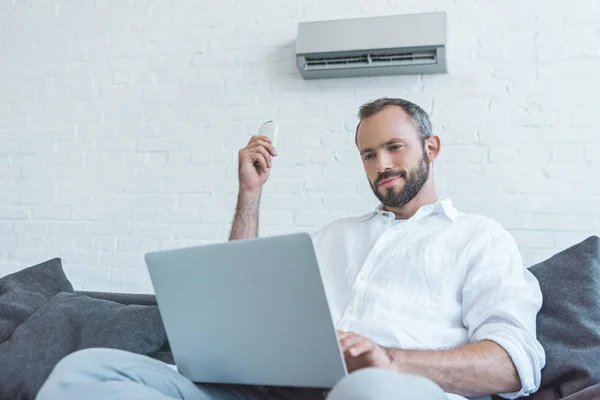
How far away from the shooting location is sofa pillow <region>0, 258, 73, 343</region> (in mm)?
2088

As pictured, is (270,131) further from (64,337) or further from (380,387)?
(380,387)

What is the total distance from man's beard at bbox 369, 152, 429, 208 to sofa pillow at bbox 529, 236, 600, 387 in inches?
15.0

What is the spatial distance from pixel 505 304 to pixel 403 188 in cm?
49

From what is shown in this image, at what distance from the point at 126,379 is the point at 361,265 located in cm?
74

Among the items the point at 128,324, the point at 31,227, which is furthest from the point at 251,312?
the point at 31,227

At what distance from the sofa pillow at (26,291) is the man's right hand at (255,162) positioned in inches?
32.0

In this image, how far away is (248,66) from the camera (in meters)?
2.65

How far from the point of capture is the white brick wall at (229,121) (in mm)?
2285

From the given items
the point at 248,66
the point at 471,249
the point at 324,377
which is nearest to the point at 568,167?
the point at 471,249

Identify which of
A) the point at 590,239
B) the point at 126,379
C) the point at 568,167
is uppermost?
the point at 568,167

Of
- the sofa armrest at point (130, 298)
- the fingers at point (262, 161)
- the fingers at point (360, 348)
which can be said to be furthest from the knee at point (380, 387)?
the sofa armrest at point (130, 298)

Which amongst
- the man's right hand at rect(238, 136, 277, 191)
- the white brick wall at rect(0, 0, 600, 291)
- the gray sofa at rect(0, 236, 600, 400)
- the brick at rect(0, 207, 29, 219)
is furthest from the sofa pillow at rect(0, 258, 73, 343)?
the man's right hand at rect(238, 136, 277, 191)

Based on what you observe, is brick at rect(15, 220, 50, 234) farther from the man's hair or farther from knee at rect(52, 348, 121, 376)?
knee at rect(52, 348, 121, 376)

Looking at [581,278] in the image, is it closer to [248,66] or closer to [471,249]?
[471,249]
